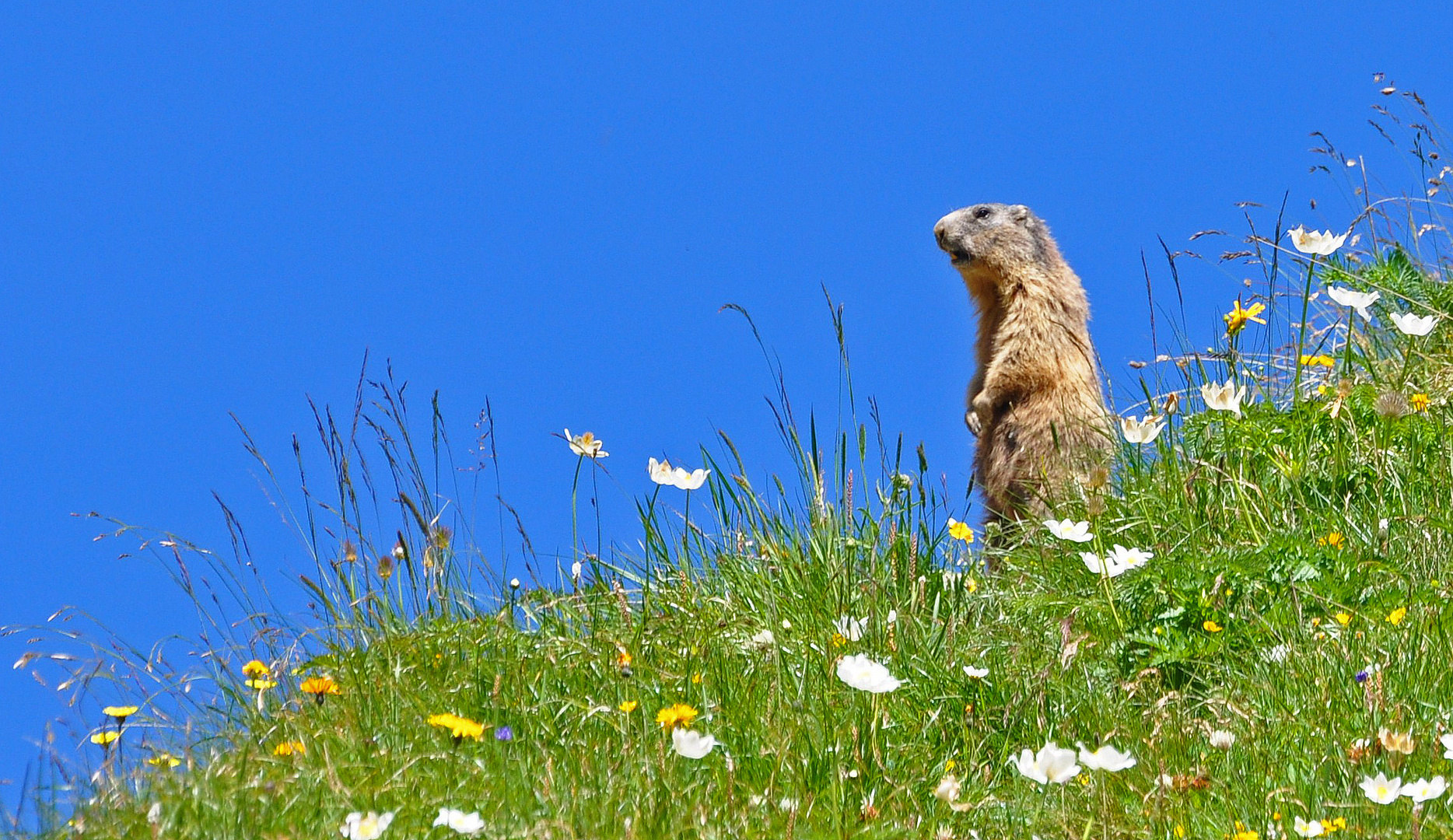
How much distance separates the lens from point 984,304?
9109 millimetres

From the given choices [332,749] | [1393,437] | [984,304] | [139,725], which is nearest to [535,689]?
[332,749]

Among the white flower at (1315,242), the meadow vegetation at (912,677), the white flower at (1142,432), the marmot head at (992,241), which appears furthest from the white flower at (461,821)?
the marmot head at (992,241)

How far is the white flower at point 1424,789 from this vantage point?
3035 mm

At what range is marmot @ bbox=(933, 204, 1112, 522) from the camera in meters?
7.78

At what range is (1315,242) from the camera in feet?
18.0

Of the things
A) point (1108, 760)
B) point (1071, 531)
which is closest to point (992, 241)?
point (1071, 531)

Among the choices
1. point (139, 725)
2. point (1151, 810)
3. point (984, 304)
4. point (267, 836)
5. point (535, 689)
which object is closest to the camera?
point (267, 836)

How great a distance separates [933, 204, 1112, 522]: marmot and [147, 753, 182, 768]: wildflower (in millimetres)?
4111

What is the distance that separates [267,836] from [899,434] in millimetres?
3120

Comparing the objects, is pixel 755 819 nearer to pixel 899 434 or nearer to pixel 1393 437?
pixel 899 434

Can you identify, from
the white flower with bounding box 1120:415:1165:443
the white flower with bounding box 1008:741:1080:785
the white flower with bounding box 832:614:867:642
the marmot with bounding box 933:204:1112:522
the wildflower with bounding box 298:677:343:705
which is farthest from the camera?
the marmot with bounding box 933:204:1112:522

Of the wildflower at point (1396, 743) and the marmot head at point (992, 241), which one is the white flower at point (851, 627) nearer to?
the wildflower at point (1396, 743)

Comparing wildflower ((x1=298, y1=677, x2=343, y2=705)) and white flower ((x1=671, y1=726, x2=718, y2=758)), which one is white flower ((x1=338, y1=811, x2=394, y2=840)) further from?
wildflower ((x1=298, y1=677, x2=343, y2=705))

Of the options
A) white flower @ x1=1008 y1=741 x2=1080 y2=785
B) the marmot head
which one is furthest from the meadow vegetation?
the marmot head
